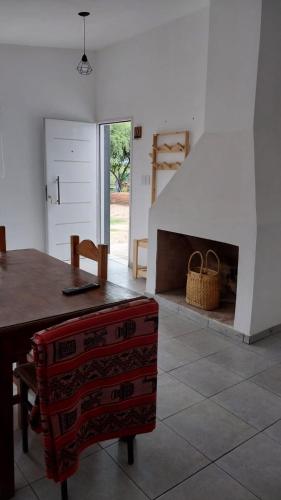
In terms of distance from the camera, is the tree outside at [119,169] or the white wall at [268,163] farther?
the tree outside at [119,169]

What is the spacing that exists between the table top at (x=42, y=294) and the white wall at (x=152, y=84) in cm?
247

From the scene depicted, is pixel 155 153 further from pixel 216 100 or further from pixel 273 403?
pixel 273 403

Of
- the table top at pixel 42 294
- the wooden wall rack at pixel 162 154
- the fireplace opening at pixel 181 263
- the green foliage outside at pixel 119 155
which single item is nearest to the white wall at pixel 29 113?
the wooden wall rack at pixel 162 154

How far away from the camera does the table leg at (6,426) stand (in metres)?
1.50

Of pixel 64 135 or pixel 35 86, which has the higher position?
pixel 35 86

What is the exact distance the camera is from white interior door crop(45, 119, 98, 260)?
521 centimetres

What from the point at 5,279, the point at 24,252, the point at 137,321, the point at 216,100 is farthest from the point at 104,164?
the point at 137,321

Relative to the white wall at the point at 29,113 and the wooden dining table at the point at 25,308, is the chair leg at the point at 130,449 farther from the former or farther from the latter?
the white wall at the point at 29,113

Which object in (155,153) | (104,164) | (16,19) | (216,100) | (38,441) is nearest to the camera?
(38,441)

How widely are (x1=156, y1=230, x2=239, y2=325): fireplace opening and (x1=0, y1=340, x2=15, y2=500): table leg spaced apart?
2364 mm

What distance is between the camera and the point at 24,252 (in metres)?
2.58

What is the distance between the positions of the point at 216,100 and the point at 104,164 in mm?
2813

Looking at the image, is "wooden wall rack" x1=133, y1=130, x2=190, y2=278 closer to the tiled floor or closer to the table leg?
the tiled floor

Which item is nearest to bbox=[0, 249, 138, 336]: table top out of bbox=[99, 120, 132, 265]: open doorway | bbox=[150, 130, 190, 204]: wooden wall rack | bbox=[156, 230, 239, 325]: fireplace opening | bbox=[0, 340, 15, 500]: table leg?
bbox=[0, 340, 15, 500]: table leg
